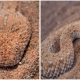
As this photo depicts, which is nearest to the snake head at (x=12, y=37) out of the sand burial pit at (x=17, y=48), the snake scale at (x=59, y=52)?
the sand burial pit at (x=17, y=48)

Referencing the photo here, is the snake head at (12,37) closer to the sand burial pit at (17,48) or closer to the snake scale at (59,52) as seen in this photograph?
the sand burial pit at (17,48)

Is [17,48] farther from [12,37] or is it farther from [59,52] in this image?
[59,52]

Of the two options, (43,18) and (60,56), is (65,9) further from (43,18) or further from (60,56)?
(60,56)

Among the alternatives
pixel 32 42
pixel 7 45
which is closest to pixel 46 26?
pixel 32 42

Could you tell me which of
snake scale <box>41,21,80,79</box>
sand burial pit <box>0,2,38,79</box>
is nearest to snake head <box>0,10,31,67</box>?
sand burial pit <box>0,2,38,79</box>

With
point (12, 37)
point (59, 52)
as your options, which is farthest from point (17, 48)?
point (59, 52)

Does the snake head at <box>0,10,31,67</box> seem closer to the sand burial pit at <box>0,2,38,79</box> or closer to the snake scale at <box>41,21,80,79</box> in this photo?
the sand burial pit at <box>0,2,38,79</box>
